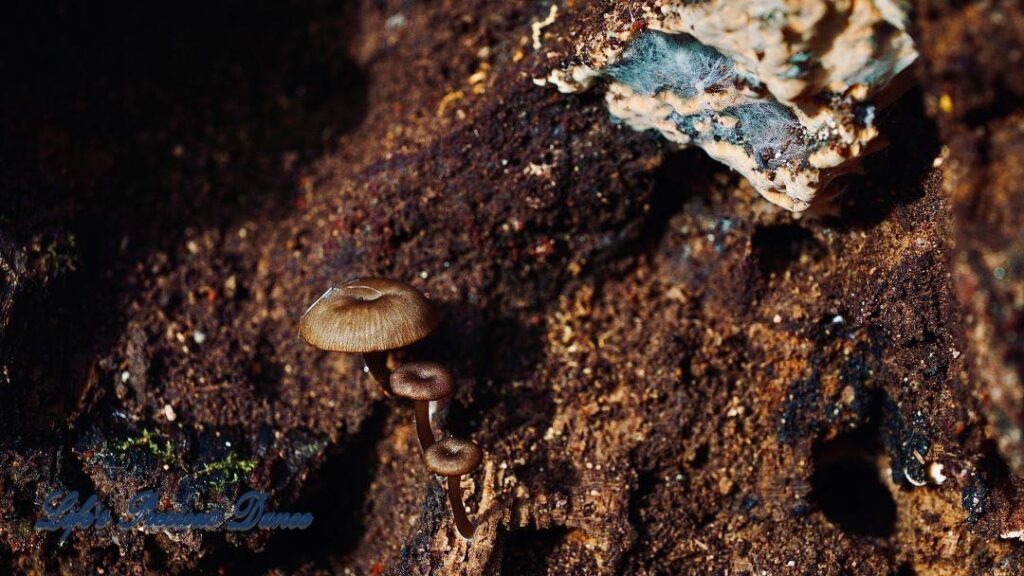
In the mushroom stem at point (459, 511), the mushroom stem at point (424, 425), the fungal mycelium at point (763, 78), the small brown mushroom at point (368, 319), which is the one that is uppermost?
the fungal mycelium at point (763, 78)

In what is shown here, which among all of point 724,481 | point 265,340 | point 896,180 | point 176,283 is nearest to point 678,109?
point 896,180

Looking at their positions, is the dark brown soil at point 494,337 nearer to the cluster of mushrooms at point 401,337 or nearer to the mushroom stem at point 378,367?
the mushroom stem at point 378,367

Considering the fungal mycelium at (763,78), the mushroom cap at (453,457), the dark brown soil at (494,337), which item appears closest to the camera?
the fungal mycelium at (763,78)

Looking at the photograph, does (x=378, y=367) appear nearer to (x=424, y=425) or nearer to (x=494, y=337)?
(x=424, y=425)

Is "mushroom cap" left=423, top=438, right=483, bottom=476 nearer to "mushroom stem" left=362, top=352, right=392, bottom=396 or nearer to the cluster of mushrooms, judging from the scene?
the cluster of mushrooms

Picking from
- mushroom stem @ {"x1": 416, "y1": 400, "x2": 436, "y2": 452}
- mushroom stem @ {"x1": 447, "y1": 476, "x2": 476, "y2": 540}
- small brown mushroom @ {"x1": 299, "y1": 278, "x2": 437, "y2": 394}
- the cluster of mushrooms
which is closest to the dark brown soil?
mushroom stem @ {"x1": 447, "y1": 476, "x2": 476, "y2": 540}

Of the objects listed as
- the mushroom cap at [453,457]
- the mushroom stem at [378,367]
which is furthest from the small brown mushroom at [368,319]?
the mushroom cap at [453,457]
